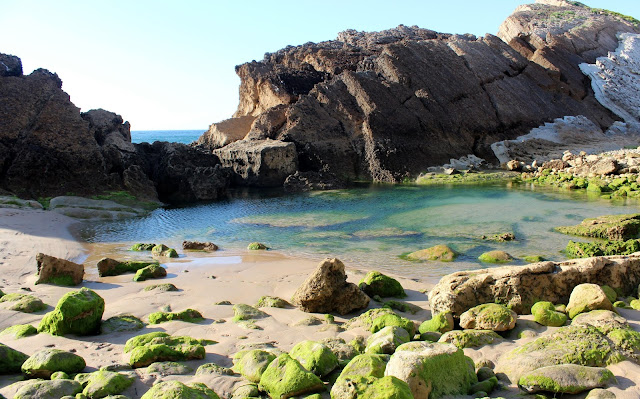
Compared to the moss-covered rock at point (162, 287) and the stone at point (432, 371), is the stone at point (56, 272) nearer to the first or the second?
the moss-covered rock at point (162, 287)

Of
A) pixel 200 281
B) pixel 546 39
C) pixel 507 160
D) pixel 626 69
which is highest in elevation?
pixel 546 39

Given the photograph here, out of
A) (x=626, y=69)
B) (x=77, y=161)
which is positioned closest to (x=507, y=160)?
(x=626, y=69)

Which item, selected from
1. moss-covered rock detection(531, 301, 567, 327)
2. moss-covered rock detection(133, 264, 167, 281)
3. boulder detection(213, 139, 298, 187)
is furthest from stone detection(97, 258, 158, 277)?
boulder detection(213, 139, 298, 187)

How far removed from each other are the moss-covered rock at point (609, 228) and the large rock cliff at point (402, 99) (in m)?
14.1

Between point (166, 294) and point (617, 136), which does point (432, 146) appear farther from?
point (166, 294)

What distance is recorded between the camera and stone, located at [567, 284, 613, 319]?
6230 mm

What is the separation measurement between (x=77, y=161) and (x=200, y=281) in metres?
15.4

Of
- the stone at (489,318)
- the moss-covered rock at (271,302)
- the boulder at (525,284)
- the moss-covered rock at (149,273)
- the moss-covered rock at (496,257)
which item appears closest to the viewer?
the stone at (489,318)

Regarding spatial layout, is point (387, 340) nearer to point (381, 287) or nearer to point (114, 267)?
point (381, 287)

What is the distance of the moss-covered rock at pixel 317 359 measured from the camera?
15.7 ft

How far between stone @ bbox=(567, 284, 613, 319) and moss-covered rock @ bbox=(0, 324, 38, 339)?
666 centimetres

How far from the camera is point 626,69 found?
39.8 metres

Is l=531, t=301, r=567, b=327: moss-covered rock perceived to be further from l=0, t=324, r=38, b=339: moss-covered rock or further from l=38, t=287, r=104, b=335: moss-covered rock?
l=0, t=324, r=38, b=339: moss-covered rock

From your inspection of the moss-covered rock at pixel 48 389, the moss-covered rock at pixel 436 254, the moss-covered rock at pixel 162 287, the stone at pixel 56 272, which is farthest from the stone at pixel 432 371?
the stone at pixel 56 272
